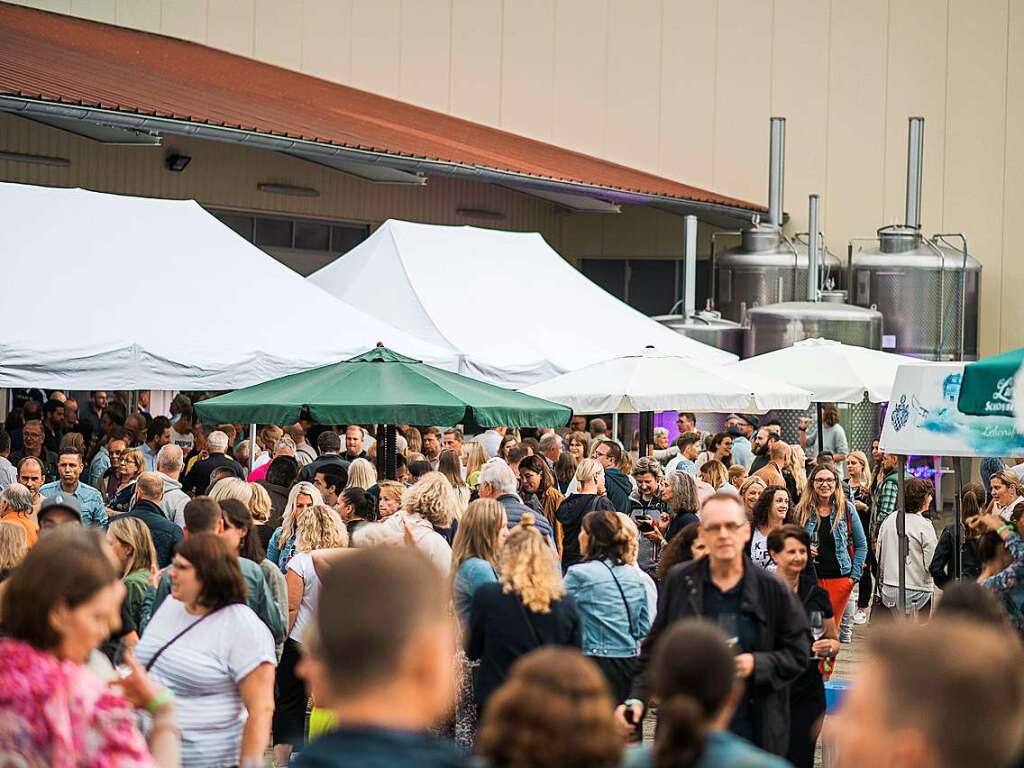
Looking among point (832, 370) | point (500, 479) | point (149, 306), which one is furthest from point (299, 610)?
point (832, 370)

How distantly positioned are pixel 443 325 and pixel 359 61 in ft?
52.9

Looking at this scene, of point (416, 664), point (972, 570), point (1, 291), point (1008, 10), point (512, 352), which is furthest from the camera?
point (1008, 10)

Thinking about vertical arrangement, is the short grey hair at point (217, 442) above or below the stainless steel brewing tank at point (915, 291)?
below

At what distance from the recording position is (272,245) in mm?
26406

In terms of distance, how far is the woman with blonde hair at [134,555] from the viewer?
7668 millimetres

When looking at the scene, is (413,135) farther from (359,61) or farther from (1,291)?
(1,291)

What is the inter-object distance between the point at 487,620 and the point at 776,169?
23806 mm

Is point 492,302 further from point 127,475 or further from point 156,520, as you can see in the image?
point 156,520

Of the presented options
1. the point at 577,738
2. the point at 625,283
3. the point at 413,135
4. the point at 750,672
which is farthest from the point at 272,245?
the point at 577,738

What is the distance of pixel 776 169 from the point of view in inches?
1178

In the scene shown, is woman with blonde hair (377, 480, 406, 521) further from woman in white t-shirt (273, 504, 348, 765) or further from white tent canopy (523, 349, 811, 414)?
white tent canopy (523, 349, 811, 414)

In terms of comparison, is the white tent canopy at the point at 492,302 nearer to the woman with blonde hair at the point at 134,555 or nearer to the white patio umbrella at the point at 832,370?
the white patio umbrella at the point at 832,370

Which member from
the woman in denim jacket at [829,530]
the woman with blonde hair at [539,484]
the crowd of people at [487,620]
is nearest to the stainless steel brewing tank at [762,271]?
the crowd of people at [487,620]

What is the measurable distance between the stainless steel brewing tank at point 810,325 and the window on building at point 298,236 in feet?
23.1
